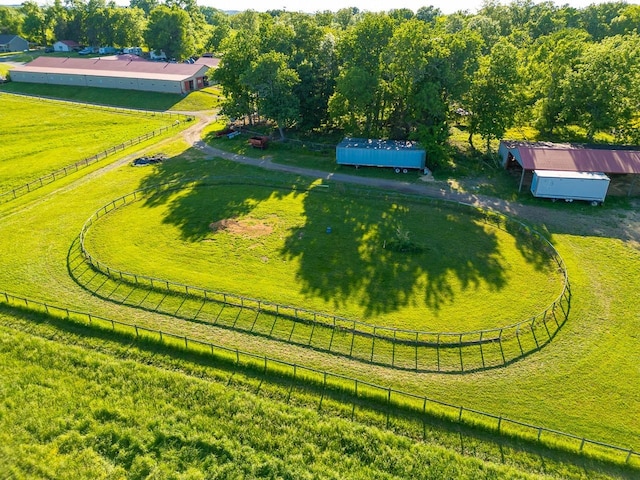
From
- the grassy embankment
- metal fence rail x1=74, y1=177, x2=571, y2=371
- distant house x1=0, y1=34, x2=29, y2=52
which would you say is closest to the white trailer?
metal fence rail x1=74, y1=177, x2=571, y2=371

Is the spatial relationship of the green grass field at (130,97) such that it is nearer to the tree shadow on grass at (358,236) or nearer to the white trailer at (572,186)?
the tree shadow on grass at (358,236)

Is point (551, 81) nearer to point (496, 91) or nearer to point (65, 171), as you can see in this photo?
point (496, 91)

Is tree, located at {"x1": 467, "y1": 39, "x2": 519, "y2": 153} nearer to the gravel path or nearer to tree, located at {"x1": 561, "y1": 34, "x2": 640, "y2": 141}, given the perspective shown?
tree, located at {"x1": 561, "y1": 34, "x2": 640, "y2": 141}

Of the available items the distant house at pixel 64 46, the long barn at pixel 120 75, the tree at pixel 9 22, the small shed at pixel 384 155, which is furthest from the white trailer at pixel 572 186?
the tree at pixel 9 22

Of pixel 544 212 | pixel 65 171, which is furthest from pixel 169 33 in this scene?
pixel 544 212

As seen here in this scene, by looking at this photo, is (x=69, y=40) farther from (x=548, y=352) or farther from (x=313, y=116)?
(x=548, y=352)

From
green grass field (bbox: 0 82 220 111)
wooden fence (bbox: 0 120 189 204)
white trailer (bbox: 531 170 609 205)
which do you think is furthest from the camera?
green grass field (bbox: 0 82 220 111)

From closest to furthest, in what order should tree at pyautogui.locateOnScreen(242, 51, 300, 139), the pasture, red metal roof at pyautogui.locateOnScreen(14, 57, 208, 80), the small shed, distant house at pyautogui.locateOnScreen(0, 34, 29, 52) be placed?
1. the pasture
2. the small shed
3. tree at pyautogui.locateOnScreen(242, 51, 300, 139)
4. red metal roof at pyautogui.locateOnScreen(14, 57, 208, 80)
5. distant house at pyautogui.locateOnScreen(0, 34, 29, 52)
